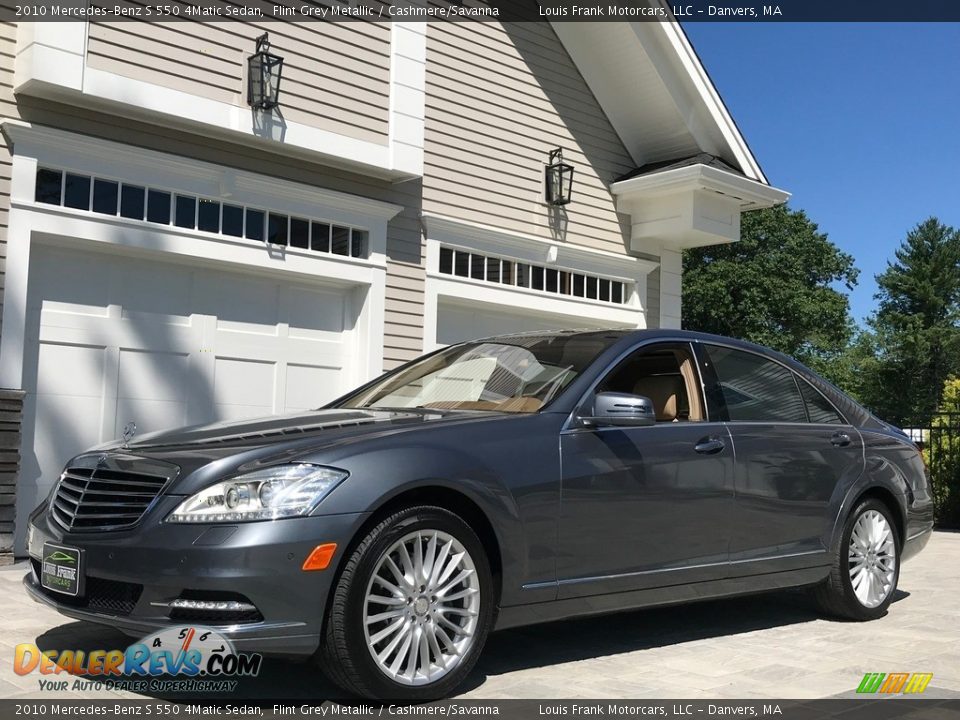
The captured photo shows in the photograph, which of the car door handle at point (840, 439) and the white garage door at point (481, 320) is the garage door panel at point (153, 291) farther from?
the car door handle at point (840, 439)

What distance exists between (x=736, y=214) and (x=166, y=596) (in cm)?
979

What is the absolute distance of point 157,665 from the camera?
12.7ft

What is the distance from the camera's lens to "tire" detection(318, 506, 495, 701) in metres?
3.56

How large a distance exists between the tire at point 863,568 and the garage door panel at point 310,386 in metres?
4.95

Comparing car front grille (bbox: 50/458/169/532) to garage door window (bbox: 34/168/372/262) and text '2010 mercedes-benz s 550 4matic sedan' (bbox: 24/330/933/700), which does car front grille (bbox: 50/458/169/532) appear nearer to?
text '2010 mercedes-benz s 550 4matic sedan' (bbox: 24/330/933/700)

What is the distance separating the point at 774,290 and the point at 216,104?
36.5m

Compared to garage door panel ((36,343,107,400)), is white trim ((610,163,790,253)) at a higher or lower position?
higher

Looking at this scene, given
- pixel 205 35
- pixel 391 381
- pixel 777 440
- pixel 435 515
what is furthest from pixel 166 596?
pixel 205 35

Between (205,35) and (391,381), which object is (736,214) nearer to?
(205,35)

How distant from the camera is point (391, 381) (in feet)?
17.9

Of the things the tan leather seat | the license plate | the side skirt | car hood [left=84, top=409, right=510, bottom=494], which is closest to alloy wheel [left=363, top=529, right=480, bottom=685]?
the side skirt

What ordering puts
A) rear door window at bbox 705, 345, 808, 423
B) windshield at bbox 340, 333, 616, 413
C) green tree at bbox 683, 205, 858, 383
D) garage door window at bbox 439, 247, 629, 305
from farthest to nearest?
green tree at bbox 683, 205, 858, 383
garage door window at bbox 439, 247, 629, 305
rear door window at bbox 705, 345, 808, 423
windshield at bbox 340, 333, 616, 413

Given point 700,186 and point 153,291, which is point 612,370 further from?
point 700,186

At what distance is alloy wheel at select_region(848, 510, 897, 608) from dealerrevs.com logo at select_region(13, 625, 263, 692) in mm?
3332
